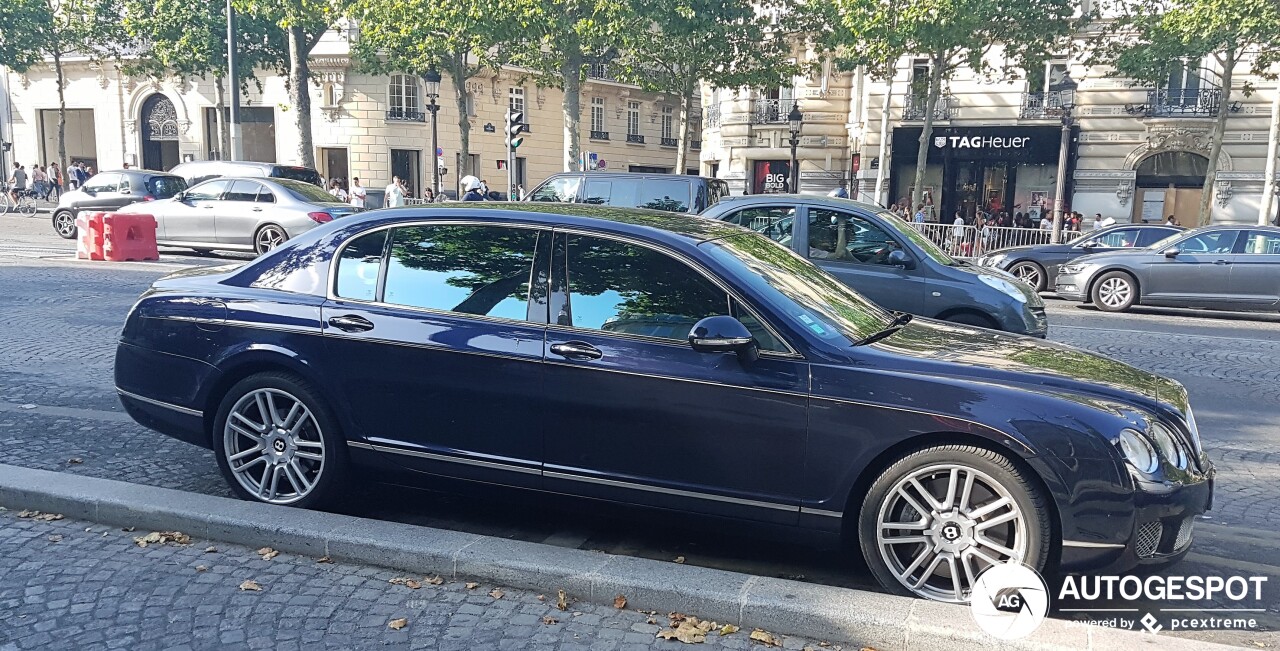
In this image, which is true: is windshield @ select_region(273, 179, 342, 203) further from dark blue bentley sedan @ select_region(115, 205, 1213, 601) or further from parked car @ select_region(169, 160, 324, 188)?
dark blue bentley sedan @ select_region(115, 205, 1213, 601)

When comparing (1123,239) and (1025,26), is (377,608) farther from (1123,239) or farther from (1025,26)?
(1025,26)

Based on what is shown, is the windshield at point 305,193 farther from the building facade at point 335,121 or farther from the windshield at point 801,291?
the building facade at point 335,121

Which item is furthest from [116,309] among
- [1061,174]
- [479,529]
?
[1061,174]

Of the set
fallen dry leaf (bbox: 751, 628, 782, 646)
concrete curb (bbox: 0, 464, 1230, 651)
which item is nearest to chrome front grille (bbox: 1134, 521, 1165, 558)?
concrete curb (bbox: 0, 464, 1230, 651)

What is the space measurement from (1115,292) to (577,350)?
1296cm

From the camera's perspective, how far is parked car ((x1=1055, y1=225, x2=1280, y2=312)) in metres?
13.8

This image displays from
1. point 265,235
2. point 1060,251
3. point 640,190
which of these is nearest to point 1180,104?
point 1060,251

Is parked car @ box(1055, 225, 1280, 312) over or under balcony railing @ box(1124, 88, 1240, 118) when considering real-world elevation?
under

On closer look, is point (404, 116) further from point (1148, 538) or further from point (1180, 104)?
point (1148, 538)

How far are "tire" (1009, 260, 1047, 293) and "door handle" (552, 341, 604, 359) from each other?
46.5ft

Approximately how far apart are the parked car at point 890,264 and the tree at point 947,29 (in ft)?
→ 56.3

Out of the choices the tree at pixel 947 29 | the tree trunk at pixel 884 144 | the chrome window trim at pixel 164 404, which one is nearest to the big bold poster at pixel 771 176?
the tree trunk at pixel 884 144

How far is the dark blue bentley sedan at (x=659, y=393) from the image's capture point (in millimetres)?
3553

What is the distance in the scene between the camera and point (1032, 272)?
53.9ft
